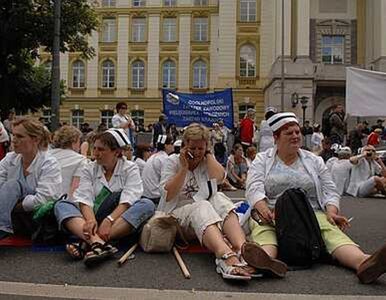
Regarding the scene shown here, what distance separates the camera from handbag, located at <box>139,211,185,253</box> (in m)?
6.28

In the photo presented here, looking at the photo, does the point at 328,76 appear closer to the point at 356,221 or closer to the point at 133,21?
the point at 133,21

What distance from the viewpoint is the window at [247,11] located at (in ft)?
175

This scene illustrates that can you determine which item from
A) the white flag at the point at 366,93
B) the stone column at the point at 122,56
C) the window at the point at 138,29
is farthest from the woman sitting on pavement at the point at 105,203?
the window at the point at 138,29

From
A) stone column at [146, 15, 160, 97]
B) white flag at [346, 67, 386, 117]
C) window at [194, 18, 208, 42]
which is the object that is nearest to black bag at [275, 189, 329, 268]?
white flag at [346, 67, 386, 117]

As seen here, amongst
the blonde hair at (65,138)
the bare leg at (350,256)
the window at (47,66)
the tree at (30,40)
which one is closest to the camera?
the bare leg at (350,256)

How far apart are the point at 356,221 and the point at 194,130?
350 centimetres

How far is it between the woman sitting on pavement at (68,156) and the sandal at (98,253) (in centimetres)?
153

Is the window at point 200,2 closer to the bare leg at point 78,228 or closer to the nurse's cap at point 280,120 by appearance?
the nurse's cap at point 280,120

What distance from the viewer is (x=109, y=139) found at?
21.5 ft

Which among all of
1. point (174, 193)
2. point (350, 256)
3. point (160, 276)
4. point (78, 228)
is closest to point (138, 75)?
point (174, 193)

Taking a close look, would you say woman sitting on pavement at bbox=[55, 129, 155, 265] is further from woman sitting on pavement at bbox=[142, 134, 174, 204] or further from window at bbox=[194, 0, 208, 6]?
window at bbox=[194, 0, 208, 6]

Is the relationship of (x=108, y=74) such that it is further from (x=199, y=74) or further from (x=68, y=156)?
(x=68, y=156)

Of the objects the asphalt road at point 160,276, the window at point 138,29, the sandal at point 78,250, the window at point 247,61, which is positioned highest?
the window at point 138,29

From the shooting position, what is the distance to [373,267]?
5137 mm
